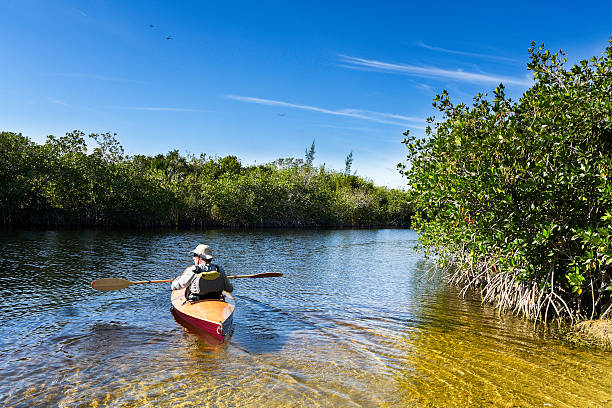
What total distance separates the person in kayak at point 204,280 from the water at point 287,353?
99 cm

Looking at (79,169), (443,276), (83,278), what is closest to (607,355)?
(443,276)

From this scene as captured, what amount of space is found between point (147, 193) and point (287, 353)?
144ft

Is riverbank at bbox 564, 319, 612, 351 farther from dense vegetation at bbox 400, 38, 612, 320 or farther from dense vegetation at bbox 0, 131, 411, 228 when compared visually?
dense vegetation at bbox 0, 131, 411, 228

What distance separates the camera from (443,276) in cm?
2034

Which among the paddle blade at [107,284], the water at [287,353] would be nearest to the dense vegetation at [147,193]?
the water at [287,353]

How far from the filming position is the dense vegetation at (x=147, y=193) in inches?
1564

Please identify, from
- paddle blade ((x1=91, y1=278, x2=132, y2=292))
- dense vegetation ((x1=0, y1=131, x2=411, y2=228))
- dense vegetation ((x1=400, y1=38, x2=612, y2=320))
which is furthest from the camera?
dense vegetation ((x1=0, y1=131, x2=411, y2=228))

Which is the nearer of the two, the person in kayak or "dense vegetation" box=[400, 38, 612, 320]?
"dense vegetation" box=[400, 38, 612, 320]

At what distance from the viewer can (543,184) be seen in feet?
29.1

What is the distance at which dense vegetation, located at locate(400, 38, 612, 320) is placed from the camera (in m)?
8.47

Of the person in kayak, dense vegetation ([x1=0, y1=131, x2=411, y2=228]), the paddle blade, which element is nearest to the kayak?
the person in kayak

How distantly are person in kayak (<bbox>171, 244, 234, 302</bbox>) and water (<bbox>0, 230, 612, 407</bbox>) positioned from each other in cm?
99

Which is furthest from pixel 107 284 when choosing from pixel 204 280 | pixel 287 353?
pixel 287 353

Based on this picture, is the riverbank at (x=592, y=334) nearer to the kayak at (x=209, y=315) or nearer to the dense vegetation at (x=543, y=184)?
the dense vegetation at (x=543, y=184)
